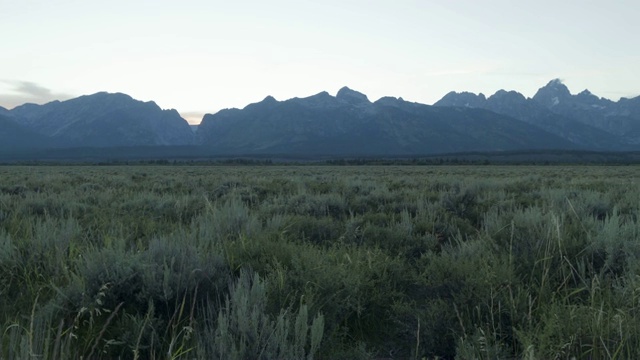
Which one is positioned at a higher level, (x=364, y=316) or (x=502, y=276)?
(x=502, y=276)

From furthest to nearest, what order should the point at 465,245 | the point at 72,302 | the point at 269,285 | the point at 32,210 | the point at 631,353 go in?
1. the point at 32,210
2. the point at 465,245
3. the point at 269,285
4. the point at 72,302
5. the point at 631,353

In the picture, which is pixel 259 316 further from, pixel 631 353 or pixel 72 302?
pixel 631 353

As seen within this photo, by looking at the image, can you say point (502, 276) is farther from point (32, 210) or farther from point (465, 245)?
point (32, 210)

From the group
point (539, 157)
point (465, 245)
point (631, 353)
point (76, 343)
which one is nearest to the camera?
point (631, 353)

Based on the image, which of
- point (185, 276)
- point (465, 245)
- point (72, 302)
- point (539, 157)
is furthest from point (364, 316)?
point (539, 157)

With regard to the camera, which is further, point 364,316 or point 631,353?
point 364,316

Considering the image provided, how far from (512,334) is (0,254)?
425cm

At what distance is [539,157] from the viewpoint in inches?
7298

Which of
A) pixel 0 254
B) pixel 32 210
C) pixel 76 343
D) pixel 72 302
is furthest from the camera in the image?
pixel 32 210

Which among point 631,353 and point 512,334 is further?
point 512,334

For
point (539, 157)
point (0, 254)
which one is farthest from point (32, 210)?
point (539, 157)

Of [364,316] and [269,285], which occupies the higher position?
[269,285]

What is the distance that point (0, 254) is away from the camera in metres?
4.52

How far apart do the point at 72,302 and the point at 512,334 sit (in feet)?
9.55
